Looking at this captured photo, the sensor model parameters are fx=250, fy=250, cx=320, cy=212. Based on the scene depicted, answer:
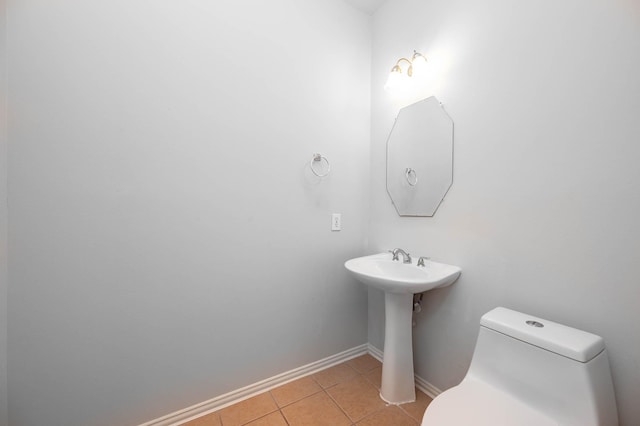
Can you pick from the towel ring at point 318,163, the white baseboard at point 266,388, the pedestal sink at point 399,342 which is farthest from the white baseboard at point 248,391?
the towel ring at point 318,163

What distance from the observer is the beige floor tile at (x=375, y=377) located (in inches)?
60.9

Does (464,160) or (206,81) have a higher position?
(206,81)

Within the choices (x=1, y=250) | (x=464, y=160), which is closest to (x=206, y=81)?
(x=1, y=250)

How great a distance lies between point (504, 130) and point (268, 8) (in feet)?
4.71

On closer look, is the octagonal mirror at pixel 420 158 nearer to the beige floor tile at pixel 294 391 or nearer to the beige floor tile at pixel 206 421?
the beige floor tile at pixel 294 391

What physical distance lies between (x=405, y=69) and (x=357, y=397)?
200 cm

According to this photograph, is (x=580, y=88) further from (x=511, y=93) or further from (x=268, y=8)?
(x=268, y=8)

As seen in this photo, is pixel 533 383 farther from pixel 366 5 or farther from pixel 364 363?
pixel 366 5

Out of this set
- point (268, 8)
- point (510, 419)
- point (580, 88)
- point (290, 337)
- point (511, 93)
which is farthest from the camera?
point (290, 337)

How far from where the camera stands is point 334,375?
1.64 metres

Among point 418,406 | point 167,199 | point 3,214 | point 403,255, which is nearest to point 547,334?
point 403,255

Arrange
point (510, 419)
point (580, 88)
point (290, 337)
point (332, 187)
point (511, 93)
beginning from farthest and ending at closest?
point (332, 187) → point (290, 337) → point (511, 93) → point (580, 88) → point (510, 419)

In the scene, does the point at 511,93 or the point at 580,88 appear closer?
the point at 580,88

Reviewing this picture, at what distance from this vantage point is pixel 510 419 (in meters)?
0.81
